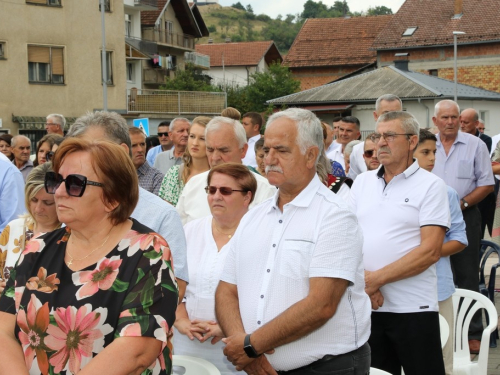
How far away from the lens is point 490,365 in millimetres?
6375

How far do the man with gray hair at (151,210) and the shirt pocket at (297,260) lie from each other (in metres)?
0.59

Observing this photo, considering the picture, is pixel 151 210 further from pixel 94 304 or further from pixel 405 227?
pixel 405 227

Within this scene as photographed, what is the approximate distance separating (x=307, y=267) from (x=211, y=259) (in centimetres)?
106

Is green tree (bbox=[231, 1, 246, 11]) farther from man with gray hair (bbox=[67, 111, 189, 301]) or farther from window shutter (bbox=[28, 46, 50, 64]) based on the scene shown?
man with gray hair (bbox=[67, 111, 189, 301])

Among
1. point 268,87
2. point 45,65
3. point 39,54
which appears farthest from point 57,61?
point 268,87

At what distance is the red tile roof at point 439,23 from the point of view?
51.7m

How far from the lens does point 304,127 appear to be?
361 cm

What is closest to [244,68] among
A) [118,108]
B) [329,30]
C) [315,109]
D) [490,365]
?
[329,30]

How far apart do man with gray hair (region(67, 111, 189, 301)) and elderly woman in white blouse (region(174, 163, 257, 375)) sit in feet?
1.43

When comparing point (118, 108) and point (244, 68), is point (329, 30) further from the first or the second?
point (118, 108)

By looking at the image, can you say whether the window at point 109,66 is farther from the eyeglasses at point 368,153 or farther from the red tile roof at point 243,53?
the red tile roof at point 243,53

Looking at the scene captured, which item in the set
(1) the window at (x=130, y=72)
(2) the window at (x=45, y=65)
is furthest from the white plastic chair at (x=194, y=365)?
(1) the window at (x=130, y=72)

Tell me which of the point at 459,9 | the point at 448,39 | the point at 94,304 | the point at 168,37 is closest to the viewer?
the point at 94,304

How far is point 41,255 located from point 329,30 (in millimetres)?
65037
